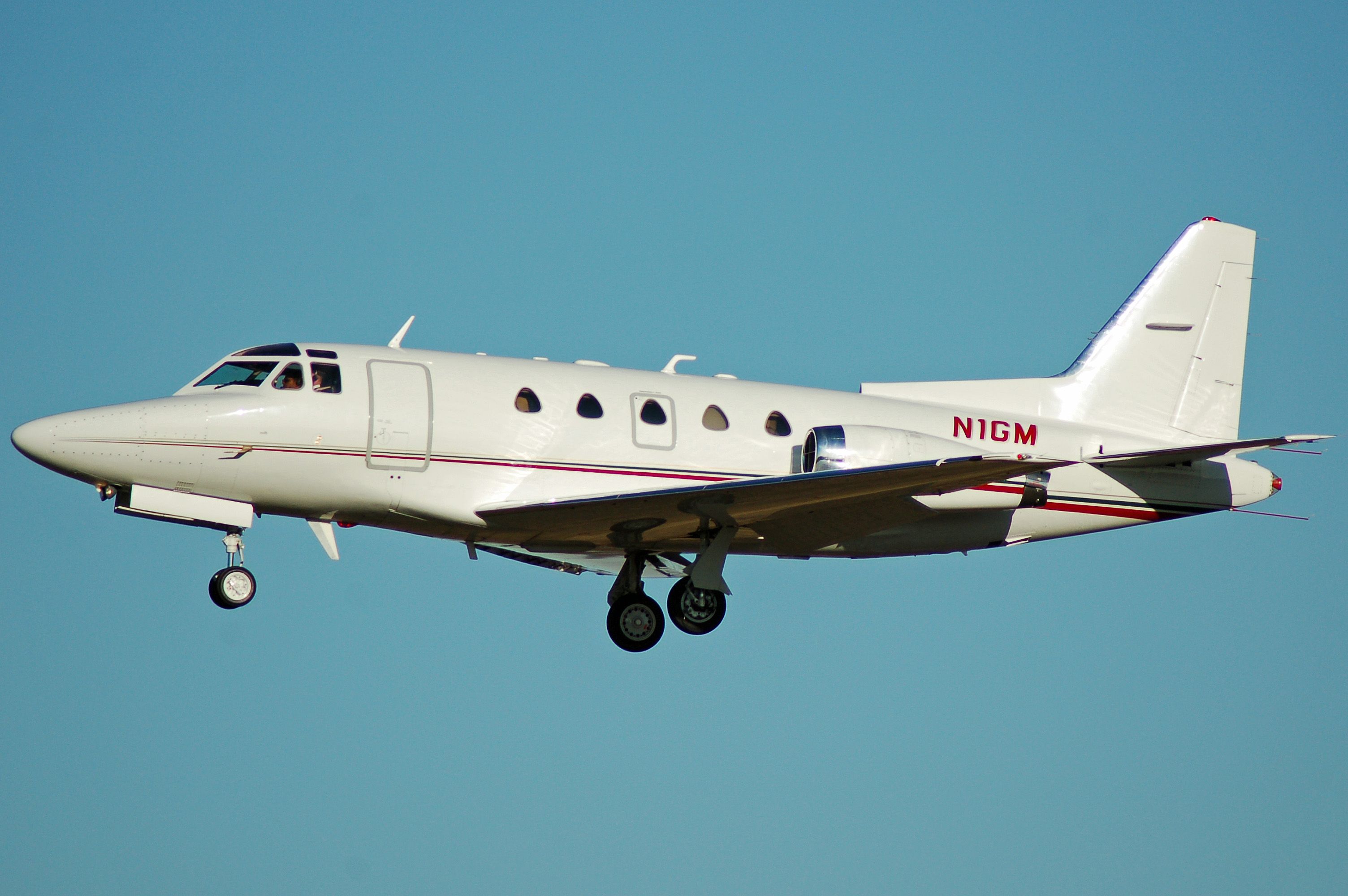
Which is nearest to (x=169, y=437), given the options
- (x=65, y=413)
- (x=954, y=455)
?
(x=65, y=413)

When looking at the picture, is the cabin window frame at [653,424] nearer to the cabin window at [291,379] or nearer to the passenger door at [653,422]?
the passenger door at [653,422]

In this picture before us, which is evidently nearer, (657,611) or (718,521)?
(718,521)

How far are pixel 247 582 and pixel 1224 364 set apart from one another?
16.5 meters

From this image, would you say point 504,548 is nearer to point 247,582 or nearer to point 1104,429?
point 247,582

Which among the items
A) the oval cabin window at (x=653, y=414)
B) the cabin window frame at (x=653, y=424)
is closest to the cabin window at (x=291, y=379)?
the cabin window frame at (x=653, y=424)

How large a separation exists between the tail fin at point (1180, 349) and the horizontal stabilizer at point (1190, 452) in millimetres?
919

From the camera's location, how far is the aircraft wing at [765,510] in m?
19.7

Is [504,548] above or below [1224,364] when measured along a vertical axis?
below

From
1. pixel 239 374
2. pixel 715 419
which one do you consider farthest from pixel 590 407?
pixel 239 374

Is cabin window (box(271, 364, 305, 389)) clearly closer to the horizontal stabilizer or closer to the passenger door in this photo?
the passenger door

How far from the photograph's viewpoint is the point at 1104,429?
83.2 ft

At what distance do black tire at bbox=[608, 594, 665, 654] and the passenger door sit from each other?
291 centimetres

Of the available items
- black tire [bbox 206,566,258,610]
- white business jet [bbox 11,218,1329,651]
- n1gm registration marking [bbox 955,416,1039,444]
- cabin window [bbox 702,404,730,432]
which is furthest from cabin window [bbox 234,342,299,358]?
n1gm registration marking [bbox 955,416,1039,444]

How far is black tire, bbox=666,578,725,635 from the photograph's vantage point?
77.9ft
